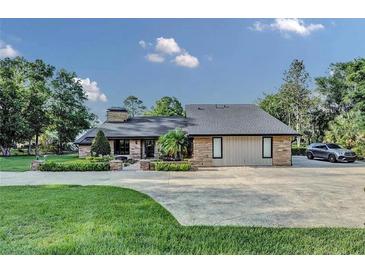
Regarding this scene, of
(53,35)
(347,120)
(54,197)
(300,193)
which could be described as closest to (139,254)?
(54,197)

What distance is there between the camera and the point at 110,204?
18.8 ft

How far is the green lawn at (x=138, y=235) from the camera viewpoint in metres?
3.60

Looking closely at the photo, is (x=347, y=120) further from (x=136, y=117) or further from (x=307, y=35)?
(x=136, y=117)

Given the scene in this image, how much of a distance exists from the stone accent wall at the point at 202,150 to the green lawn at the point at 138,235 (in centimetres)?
873

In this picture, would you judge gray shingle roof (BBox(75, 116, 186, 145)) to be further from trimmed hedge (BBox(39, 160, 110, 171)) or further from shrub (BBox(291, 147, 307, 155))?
shrub (BBox(291, 147, 307, 155))

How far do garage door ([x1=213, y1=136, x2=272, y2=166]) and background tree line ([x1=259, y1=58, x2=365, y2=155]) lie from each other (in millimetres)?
2270

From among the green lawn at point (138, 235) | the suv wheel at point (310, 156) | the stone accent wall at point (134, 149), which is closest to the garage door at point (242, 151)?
the suv wheel at point (310, 156)

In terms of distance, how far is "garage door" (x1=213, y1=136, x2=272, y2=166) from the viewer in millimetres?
14039

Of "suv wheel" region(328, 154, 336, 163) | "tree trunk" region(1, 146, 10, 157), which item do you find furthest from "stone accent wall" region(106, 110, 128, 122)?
"suv wheel" region(328, 154, 336, 163)

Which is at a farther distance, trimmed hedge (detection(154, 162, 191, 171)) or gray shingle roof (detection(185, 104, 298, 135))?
gray shingle roof (detection(185, 104, 298, 135))

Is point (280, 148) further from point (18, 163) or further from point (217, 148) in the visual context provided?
point (18, 163)

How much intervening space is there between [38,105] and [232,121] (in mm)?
12516

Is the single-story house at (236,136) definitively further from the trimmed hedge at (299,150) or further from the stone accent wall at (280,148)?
the trimmed hedge at (299,150)

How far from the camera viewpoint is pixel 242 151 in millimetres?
14117
